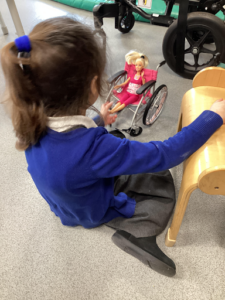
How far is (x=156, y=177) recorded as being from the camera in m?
1.14

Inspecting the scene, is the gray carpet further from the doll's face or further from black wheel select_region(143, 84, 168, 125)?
the doll's face

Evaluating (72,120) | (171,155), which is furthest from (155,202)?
(72,120)

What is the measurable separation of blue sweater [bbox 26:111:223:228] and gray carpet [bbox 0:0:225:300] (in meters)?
0.30

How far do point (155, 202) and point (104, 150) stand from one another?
1.81 ft

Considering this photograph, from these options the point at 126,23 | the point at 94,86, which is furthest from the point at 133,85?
the point at 126,23

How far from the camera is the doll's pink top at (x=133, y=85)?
A: 4.82 ft

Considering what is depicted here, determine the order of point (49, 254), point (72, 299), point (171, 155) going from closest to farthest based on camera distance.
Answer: point (171, 155) < point (72, 299) < point (49, 254)

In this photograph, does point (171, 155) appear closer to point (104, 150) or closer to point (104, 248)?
point (104, 150)

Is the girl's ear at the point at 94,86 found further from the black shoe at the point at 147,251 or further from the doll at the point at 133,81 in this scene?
the doll at the point at 133,81

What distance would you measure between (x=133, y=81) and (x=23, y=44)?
110 centimetres

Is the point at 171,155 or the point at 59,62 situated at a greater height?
the point at 59,62

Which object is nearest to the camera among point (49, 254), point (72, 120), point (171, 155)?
point (72, 120)

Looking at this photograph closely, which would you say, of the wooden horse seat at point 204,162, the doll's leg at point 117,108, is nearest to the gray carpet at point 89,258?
the wooden horse seat at point 204,162

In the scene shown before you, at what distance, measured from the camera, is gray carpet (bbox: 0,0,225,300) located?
0.89 metres
